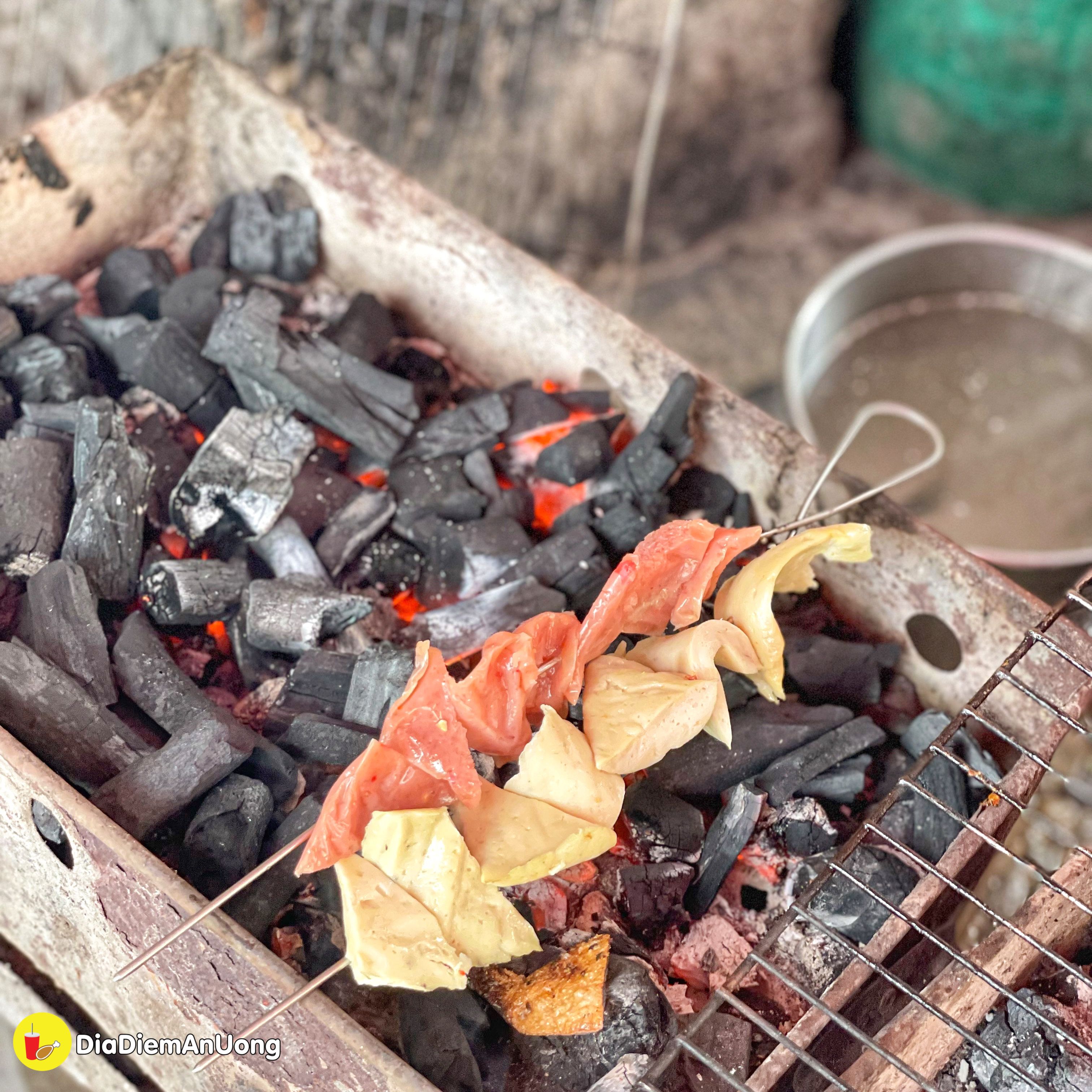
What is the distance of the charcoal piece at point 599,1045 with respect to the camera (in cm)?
184

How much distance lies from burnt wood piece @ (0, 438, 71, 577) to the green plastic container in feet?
11.7

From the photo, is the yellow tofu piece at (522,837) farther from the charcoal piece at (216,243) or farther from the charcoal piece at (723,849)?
the charcoal piece at (216,243)

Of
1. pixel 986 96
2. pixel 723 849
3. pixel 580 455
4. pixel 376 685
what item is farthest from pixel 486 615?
pixel 986 96

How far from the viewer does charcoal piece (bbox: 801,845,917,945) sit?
2029mm

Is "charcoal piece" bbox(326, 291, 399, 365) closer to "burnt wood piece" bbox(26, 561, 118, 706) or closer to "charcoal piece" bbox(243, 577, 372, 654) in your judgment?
"charcoal piece" bbox(243, 577, 372, 654)

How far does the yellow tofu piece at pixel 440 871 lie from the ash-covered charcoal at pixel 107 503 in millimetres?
890

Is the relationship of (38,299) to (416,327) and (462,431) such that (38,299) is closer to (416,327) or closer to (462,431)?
(416,327)

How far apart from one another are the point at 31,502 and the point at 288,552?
52 cm

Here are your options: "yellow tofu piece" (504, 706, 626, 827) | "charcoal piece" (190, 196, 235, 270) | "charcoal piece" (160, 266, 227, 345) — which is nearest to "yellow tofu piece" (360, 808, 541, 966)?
"yellow tofu piece" (504, 706, 626, 827)

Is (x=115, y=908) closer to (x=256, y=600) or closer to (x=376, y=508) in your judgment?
(x=256, y=600)

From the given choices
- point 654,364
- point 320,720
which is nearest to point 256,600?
point 320,720

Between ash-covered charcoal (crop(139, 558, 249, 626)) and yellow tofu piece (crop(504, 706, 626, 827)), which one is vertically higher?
yellow tofu piece (crop(504, 706, 626, 827))

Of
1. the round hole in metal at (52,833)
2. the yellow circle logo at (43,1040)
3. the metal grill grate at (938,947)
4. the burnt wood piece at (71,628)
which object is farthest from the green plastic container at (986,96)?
the yellow circle logo at (43,1040)

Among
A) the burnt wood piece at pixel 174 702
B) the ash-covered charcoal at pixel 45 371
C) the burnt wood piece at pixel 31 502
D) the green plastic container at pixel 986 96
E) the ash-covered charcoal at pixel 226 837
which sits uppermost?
the green plastic container at pixel 986 96
